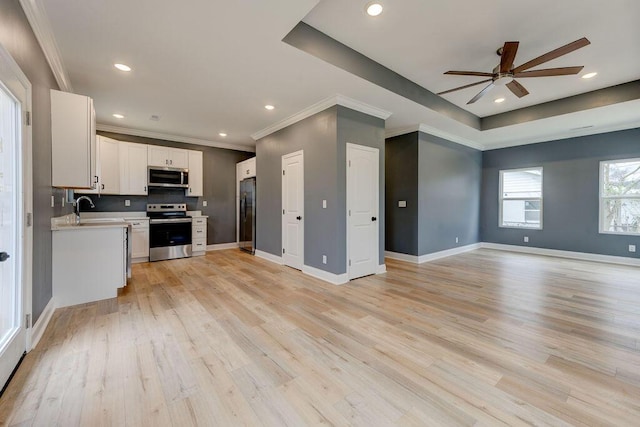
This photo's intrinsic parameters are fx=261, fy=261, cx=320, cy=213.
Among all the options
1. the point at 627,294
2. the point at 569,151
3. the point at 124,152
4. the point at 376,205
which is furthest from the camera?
the point at 569,151

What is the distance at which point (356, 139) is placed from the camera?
4.08 meters

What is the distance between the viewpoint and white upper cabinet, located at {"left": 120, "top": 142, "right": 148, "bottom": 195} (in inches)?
203

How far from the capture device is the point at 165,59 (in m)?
2.86

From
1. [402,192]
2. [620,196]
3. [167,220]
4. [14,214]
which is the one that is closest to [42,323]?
[14,214]

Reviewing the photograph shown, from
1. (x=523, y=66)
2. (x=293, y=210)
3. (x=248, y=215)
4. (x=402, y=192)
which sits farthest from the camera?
(x=248, y=215)

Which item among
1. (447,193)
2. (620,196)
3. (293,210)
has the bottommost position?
(293,210)

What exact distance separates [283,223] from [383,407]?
3706 millimetres

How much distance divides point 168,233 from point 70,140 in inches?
112

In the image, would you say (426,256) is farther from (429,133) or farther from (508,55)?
(508,55)

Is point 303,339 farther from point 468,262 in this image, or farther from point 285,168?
point 468,262

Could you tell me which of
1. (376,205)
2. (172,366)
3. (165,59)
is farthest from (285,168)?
(172,366)

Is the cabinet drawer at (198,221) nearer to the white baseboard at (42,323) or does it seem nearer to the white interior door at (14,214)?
the white baseboard at (42,323)

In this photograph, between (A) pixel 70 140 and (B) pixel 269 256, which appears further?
(B) pixel 269 256

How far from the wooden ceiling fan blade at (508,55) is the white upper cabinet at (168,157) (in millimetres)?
5787
